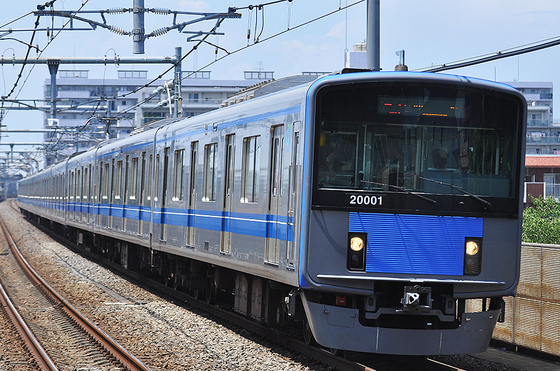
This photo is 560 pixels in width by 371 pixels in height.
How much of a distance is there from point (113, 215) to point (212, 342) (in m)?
→ 10.2

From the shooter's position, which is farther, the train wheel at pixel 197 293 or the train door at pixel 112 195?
the train door at pixel 112 195

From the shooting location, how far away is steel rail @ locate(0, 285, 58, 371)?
29.9 feet

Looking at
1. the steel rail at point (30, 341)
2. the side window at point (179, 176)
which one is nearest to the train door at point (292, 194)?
the steel rail at point (30, 341)

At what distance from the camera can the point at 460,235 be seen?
797 cm

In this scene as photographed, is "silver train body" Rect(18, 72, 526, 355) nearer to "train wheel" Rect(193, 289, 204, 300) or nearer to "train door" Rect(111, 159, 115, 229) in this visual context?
"train wheel" Rect(193, 289, 204, 300)

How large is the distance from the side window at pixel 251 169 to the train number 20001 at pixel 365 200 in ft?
7.13

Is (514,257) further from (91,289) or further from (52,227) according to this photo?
(52,227)

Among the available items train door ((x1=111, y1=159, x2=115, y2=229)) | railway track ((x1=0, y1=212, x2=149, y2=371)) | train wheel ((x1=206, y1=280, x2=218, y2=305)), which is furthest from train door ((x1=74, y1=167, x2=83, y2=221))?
train wheel ((x1=206, y1=280, x2=218, y2=305))

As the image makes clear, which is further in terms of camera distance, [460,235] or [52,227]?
[52,227]

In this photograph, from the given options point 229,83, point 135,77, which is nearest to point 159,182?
point 229,83

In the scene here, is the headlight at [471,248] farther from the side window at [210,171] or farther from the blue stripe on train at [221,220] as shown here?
the side window at [210,171]

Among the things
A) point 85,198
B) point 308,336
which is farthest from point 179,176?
point 85,198

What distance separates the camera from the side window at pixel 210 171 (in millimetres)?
11625

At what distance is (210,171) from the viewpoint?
11.9m
